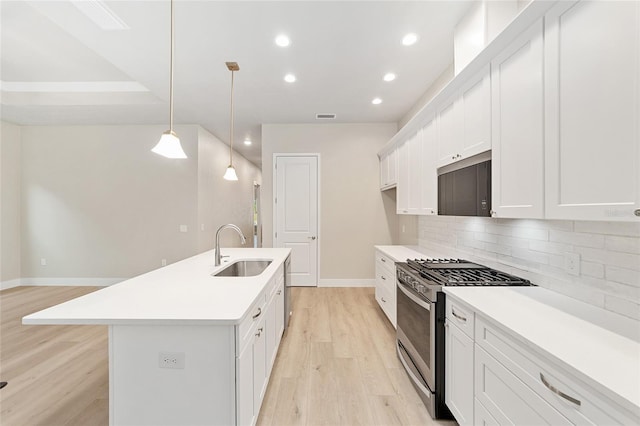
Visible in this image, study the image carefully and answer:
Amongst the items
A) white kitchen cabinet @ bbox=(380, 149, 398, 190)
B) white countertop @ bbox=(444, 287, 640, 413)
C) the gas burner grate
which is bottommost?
white countertop @ bbox=(444, 287, 640, 413)

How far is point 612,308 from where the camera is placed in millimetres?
1255

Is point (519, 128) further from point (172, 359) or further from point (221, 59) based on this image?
point (221, 59)

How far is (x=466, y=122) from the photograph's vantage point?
200 cm

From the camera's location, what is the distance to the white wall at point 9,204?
4.60m

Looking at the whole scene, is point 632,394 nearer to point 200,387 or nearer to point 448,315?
point 448,315

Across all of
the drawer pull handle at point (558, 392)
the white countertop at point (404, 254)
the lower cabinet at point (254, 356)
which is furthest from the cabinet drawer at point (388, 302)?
the drawer pull handle at point (558, 392)

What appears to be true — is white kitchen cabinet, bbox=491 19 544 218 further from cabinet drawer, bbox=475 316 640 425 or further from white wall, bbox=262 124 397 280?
white wall, bbox=262 124 397 280

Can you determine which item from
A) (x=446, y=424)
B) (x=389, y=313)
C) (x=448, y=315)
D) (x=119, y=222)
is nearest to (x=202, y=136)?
(x=119, y=222)

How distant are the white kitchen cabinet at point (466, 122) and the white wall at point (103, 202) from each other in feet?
14.2

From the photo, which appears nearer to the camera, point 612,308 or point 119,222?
point 612,308

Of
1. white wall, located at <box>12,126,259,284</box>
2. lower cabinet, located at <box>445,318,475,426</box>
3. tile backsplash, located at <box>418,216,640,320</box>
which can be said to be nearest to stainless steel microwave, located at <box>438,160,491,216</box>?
tile backsplash, located at <box>418,216,640,320</box>

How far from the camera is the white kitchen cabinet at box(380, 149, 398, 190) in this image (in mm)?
3861

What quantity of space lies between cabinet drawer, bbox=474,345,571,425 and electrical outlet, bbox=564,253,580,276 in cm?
71

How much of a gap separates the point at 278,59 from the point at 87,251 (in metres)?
5.07
